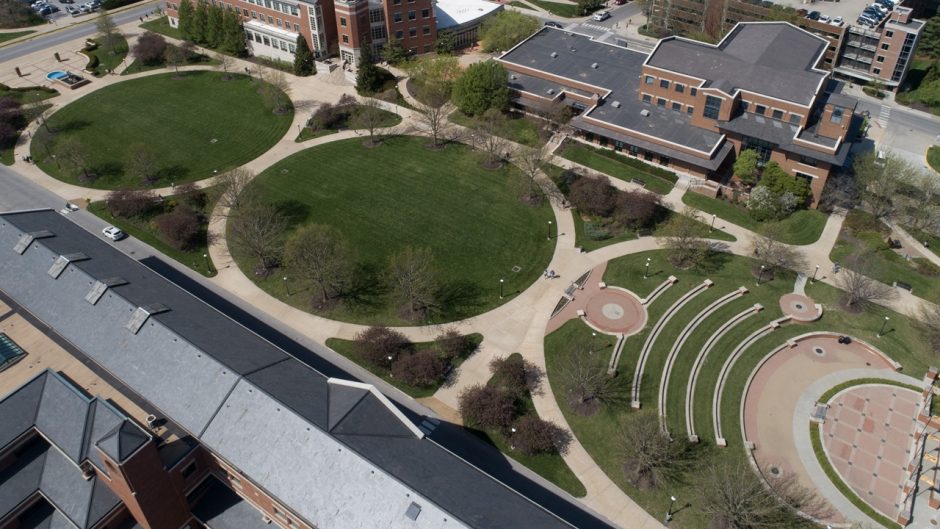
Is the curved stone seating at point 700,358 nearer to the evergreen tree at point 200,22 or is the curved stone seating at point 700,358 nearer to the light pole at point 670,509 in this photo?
the light pole at point 670,509

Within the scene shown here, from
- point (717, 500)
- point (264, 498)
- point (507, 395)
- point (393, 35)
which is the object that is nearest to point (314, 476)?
point (264, 498)

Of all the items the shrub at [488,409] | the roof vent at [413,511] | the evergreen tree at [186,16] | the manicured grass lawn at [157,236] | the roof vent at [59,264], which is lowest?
the shrub at [488,409]

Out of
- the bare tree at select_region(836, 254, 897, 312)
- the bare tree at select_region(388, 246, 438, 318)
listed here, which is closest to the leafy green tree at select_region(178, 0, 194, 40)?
the bare tree at select_region(388, 246, 438, 318)

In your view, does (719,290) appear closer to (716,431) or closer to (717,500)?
(716,431)

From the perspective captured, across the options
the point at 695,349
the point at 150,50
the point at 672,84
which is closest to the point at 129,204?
the point at 150,50

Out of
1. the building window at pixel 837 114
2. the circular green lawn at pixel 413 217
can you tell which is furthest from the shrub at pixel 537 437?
the building window at pixel 837 114
